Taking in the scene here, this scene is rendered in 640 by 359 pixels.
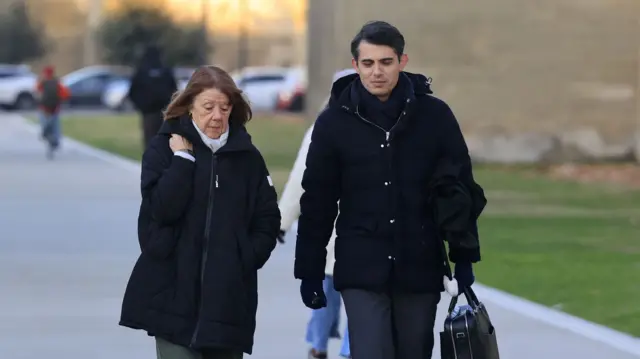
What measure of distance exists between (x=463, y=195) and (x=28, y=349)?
367 centimetres

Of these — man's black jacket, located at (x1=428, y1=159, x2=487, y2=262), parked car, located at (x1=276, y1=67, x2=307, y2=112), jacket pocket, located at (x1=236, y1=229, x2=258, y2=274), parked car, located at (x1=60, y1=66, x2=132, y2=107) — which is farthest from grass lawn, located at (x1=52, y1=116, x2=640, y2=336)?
parked car, located at (x1=60, y1=66, x2=132, y2=107)

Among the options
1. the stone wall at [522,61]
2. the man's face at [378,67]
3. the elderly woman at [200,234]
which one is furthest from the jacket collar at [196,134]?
the stone wall at [522,61]

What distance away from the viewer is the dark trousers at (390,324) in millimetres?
5477

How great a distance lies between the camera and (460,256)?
555cm

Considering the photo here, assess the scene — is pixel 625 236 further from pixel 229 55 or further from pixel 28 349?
pixel 229 55

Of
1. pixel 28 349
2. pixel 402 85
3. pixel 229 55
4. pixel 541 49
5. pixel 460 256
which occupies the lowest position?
pixel 28 349

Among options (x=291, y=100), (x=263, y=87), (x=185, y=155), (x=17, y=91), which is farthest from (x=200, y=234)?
(x=17, y=91)

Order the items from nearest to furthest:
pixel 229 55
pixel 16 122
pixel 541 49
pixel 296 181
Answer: pixel 296 181, pixel 541 49, pixel 16 122, pixel 229 55

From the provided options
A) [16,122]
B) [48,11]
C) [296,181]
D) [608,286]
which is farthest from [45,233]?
[48,11]

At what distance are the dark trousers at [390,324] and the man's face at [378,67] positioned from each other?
2.43 feet

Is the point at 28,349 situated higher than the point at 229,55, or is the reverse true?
the point at 229,55

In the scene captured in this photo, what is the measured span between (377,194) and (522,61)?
19513 millimetres

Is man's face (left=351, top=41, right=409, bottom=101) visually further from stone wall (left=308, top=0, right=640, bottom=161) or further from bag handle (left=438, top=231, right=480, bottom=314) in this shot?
stone wall (left=308, top=0, right=640, bottom=161)

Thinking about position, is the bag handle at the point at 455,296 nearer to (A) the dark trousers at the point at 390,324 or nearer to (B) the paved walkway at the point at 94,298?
(A) the dark trousers at the point at 390,324
